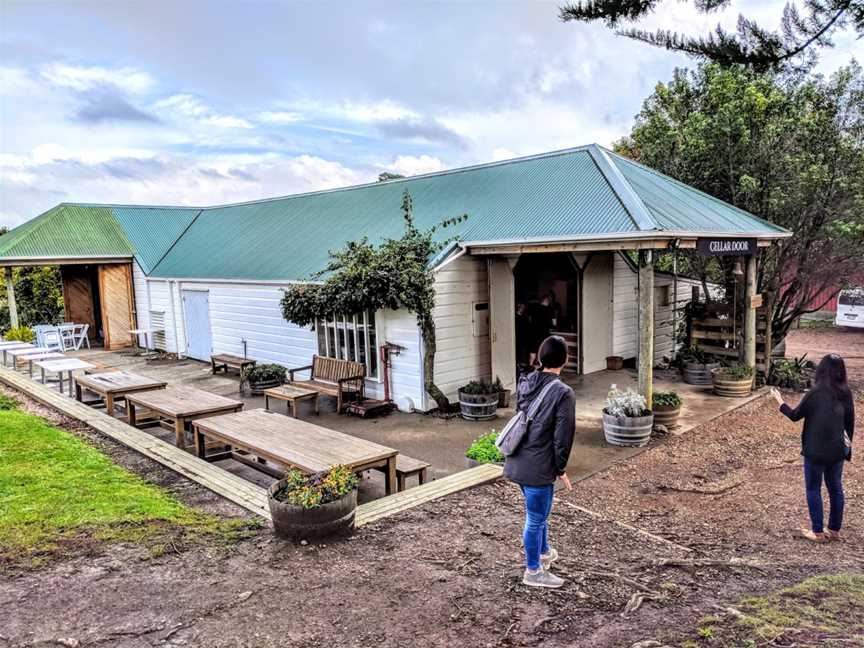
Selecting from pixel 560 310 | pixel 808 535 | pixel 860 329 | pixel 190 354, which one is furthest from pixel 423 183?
pixel 860 329

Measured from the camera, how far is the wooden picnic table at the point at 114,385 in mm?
→ 9086

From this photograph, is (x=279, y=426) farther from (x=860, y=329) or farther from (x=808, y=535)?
(x=860, y=329)

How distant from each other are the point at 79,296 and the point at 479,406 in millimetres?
16625

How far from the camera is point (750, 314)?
36.6 ft

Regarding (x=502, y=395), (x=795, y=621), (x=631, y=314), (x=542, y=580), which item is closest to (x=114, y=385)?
(x=502, y=395)

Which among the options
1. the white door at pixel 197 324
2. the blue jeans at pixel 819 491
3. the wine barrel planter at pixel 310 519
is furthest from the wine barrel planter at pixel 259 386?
the blue jeans at pixel 819 491

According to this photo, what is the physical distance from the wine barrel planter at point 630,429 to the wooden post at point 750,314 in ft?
14.0

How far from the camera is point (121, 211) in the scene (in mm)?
20391

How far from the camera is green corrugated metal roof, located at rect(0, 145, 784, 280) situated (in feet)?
31.1

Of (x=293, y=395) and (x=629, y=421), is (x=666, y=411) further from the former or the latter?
(x=293, y=395)

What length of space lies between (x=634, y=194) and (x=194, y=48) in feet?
29.5

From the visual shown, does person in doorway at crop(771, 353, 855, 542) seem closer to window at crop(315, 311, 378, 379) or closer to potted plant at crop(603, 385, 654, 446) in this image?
potted plant at crop(603, 385, 654, 446)

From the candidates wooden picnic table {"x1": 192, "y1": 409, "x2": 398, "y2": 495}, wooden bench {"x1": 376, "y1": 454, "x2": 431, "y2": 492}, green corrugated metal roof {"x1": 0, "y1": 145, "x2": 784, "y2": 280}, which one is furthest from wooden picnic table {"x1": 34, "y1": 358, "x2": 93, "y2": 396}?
wooden bench {"x1": 376, "y1": 454, "x2": 431, "y2": 492}

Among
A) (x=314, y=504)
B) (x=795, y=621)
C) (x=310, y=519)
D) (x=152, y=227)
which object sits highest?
(x=152, y=227)
